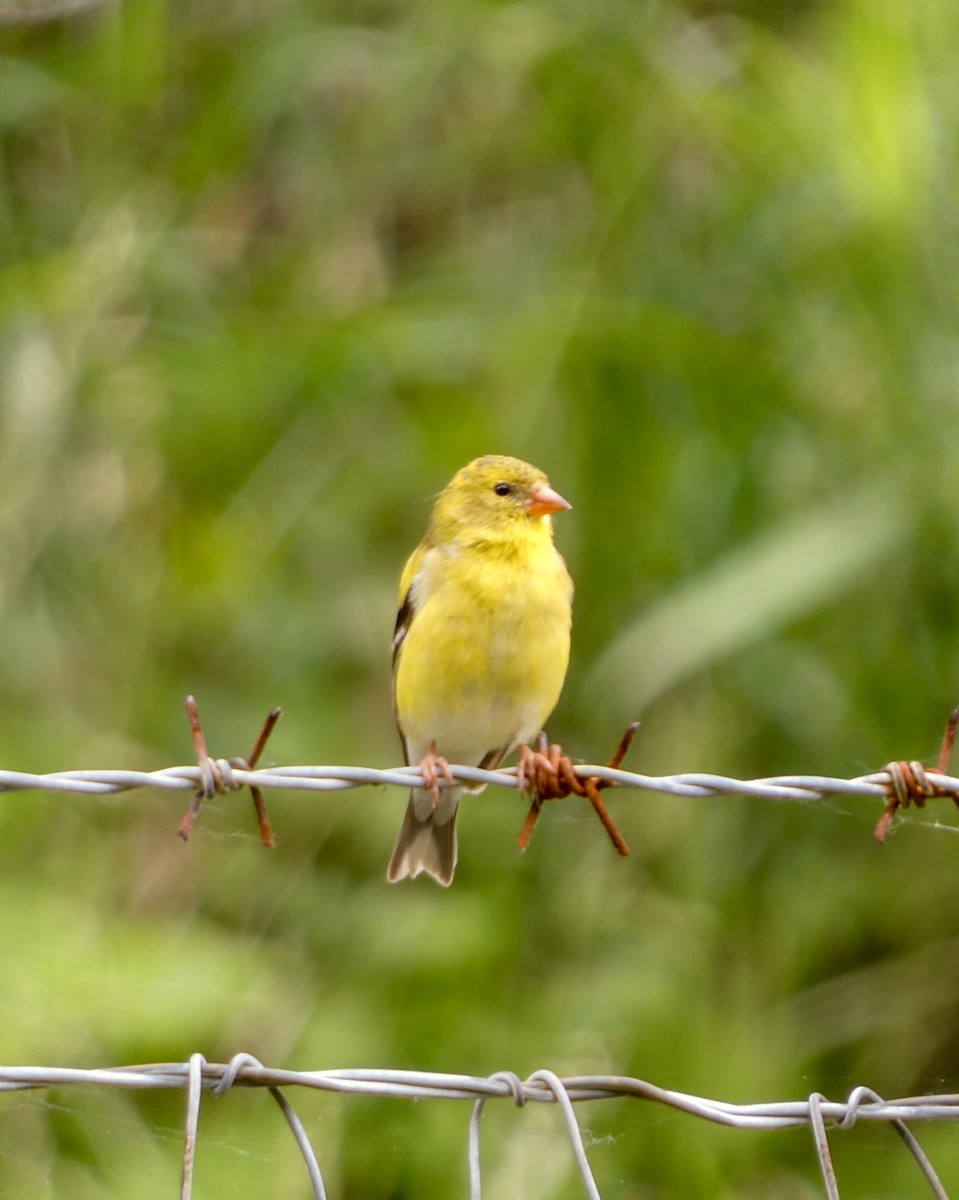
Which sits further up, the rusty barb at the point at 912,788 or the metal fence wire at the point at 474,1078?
the rusty barb at the point at 912,788

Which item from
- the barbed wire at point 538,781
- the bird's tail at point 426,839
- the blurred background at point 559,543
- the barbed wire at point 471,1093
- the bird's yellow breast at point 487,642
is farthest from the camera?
the blurred background at point 559,543

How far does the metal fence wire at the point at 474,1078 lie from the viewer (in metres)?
1.91

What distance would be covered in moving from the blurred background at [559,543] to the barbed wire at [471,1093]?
1384mm

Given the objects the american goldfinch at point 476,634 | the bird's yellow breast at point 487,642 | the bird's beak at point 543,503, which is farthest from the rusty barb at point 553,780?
the bird's beak at point 543,503

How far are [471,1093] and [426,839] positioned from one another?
1.64 meters

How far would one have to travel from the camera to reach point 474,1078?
1999 mm

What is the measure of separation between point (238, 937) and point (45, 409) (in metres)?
1.61

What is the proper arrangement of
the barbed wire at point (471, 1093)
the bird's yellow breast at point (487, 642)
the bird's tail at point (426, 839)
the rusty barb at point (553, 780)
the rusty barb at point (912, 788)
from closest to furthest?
1. the barbed wire at point (471, 1093)
2. the rusty barb at point (912, 788)
3. the rusty barb at point (553, 780)
4. the bird's yellow breast at point (487, 642)
5. the bird's tail at point (426, 839)

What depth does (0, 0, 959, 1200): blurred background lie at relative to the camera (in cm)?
391

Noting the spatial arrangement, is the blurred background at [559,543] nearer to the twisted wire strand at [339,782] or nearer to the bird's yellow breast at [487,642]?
the bird's yellow breast at [487,642]

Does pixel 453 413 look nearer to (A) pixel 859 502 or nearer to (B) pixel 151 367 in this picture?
(B) pixel 151 367

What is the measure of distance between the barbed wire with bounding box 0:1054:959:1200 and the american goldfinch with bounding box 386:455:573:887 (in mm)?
1126

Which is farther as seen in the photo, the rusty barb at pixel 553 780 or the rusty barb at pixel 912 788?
the rusty barb at pixel 553 780

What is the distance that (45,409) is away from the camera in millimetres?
4785
